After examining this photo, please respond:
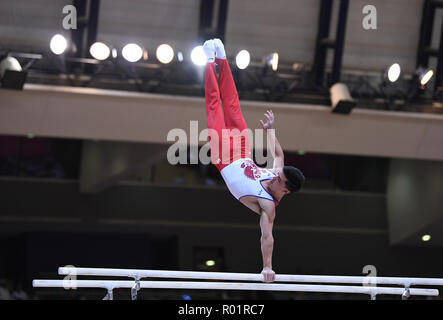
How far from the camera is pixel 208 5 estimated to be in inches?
369

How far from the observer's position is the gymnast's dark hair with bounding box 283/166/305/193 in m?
4.94

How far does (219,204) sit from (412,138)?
5003 millimetres

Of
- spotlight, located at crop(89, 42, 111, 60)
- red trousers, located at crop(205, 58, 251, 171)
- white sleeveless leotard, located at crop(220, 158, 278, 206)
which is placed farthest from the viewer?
spotlight, located at crop(89, 42, 111, 60)

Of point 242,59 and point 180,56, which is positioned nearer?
point 242,59

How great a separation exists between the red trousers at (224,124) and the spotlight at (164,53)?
2864mm

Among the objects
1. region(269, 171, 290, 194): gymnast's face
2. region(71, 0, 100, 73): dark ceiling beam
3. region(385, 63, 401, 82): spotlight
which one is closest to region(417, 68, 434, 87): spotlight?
region(385, 63, 401, 82): spotlight

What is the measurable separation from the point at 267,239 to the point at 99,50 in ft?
14.1

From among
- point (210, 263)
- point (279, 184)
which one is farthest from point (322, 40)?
point (210, 263)

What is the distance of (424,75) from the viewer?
8.95 meters

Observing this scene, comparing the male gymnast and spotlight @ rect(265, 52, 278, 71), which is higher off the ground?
spotlight @ rect(265, 52, 278, 71)

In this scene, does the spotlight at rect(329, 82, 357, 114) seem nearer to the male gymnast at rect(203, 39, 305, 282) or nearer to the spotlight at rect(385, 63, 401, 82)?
the spotlight at rect(385, 63, 401, 82)

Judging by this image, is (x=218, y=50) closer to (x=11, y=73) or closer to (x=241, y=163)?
(x=241, y=163)

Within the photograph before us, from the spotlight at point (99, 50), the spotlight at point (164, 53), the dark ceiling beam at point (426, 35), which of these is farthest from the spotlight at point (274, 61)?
the dark ceiling beam at point (426, 35)
